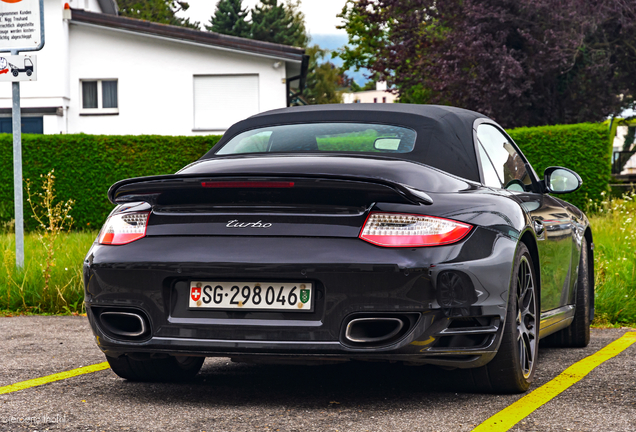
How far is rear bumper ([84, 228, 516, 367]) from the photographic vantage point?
3430mm

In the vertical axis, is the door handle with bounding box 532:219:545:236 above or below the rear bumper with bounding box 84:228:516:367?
above

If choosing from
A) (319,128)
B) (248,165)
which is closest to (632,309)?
(319,128)

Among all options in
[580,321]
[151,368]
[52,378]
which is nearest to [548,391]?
[580,321]

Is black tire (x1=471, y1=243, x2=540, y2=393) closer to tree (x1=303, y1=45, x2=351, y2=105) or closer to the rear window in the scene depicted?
the rear window

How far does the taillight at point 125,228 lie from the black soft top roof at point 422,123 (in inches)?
35.0

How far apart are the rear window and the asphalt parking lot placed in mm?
1182

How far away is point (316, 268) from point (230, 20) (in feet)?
192

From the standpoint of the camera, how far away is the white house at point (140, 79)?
24109 mm

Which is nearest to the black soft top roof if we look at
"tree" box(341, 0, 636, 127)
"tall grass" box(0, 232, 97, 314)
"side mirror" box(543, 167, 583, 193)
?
"side mirror" box(543, 167, 583, 193)

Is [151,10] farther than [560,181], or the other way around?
[151,10]

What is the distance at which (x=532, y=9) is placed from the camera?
20.9 metres

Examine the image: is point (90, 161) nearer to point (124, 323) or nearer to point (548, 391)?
point (124, 323)

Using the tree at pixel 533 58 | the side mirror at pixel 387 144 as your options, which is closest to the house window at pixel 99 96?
the tree at pixel 533 58

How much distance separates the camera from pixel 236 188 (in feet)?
11.9
